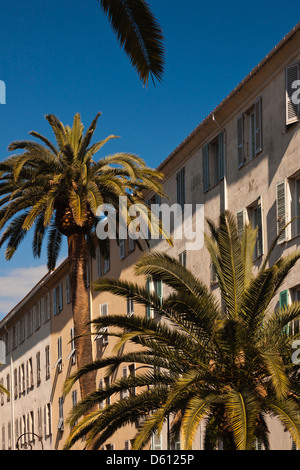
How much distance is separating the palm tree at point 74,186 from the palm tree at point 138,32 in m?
20.7

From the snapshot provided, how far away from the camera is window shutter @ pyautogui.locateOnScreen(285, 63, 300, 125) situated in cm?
2809

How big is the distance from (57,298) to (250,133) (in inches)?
1190

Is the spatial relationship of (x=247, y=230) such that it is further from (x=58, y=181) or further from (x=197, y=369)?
(x=58, y=181)

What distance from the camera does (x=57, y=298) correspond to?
196 ft

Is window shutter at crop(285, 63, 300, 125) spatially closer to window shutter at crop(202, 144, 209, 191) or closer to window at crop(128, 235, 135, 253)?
window shutter at crop(202, 144, 209, 191)

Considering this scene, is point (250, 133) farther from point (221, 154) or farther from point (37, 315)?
point (37, 315)

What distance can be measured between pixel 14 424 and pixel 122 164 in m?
41.8

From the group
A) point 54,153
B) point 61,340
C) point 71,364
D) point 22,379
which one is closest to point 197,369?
point 54,153

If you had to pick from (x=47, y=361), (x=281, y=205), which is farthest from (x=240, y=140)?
(x=47, y=361)

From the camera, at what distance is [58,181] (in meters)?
32.3

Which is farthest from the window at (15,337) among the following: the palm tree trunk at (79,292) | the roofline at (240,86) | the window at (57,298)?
the palm tree trunk at (79,292)

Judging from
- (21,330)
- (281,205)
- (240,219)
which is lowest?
(281,205)

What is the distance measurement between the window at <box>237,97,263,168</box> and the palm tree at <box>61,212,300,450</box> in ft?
29.3

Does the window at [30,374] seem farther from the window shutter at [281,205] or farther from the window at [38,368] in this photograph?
the window shutter at [281,205]
